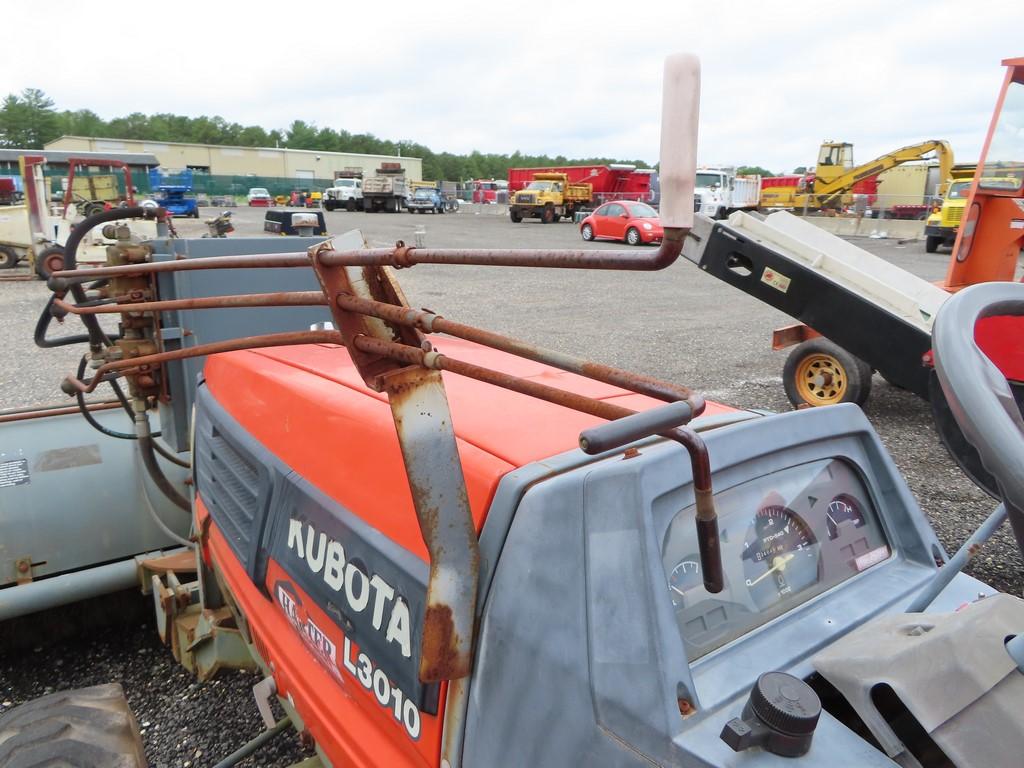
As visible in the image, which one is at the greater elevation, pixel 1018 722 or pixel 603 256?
pixel 603 256

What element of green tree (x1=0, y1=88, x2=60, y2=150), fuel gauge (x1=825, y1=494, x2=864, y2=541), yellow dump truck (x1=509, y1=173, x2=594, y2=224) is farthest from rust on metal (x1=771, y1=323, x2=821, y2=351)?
green tree (x1=0, y1=88, x2=60, y2=150)

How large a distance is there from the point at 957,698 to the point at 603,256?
761 mm

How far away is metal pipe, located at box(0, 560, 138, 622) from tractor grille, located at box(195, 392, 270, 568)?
23.1 inches

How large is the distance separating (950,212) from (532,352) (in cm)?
2222

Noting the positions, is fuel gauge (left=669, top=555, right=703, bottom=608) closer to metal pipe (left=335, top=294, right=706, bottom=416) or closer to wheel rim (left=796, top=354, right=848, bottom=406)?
metal pipe (left=335, top=294, right=706, bottom=416)

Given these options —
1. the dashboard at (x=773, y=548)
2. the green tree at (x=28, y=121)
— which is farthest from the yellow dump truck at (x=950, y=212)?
the green tree at (x=28, y=121)

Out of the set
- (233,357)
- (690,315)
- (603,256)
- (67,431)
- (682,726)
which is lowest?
(690,315)

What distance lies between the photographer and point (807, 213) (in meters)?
29.9

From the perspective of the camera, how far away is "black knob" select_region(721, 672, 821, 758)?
3.10 feet

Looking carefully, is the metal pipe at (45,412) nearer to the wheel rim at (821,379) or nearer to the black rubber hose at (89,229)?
the black rubber hose at (89,229)

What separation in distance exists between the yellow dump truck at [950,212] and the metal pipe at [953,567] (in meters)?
20.8

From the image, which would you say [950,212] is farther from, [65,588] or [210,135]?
[210,135]

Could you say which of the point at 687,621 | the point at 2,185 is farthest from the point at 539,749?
the point at 2,185

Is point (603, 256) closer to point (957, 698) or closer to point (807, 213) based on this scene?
point (957, 698)
